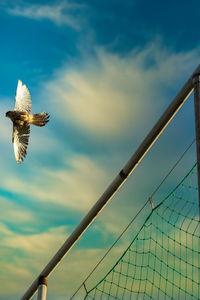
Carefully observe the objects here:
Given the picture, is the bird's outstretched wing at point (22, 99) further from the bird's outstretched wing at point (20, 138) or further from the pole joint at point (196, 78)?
the pole joint at point (196, 78)

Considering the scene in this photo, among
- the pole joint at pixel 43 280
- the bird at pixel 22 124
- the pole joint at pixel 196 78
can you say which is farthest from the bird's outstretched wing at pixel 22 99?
the pole joint at pixel 196 78

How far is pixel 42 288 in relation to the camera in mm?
5848

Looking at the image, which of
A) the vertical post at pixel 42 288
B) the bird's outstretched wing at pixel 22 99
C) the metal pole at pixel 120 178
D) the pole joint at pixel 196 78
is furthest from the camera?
the bird's outstretched wing at pixel 22 99

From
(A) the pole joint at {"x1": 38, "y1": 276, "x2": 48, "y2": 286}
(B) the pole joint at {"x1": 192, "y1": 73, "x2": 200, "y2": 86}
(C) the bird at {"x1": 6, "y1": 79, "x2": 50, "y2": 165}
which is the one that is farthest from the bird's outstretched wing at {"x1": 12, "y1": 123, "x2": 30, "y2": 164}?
(B) the pole joint at {"x1": 192, "y1": 73, "x2": 200, "y2": 86}

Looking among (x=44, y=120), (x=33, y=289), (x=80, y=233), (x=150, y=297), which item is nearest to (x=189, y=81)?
(x=80, y=233)

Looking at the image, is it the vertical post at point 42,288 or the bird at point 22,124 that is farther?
the bird at point 22,124

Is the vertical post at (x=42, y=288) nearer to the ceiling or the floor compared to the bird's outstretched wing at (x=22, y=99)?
nearer to the floor

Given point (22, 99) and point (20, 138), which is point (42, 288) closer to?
point (20, 138)

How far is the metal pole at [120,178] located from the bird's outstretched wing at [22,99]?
10751 millimetres

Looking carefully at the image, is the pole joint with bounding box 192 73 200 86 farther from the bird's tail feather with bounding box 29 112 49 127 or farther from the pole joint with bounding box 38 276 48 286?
the bird's tail feather with bounding box 29 112 49 127

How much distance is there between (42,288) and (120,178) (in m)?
1.92

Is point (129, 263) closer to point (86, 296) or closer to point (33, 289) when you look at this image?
point (86, 296)

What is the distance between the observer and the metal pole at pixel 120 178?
205 inches

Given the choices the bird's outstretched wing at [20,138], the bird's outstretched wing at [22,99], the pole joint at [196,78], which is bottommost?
the pole joint at [196,78]
